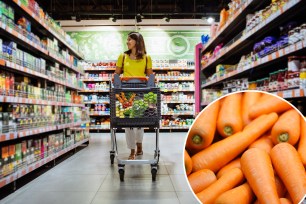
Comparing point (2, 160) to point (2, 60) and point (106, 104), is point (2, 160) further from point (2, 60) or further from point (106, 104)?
point (106, 104)

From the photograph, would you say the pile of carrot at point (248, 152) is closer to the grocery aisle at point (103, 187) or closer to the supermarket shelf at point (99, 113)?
the grocery aisle at point (103, 187)

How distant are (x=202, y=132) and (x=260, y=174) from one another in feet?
0.64

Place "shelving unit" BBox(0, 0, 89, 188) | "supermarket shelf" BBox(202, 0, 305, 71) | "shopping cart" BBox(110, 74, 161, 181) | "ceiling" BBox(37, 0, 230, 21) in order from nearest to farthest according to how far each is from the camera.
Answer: "supermarket shelf" BBox(202, 0, 305, 71) < "shelving unit" BBox(0, 0, 89, 188) < "shopping cart" BBox(110, 74, 161, 181) < "ceiling" BBox(37, 0, 230, 21)

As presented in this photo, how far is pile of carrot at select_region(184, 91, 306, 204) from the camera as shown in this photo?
0.86 metres

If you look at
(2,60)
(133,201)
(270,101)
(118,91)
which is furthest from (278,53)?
(2,60)

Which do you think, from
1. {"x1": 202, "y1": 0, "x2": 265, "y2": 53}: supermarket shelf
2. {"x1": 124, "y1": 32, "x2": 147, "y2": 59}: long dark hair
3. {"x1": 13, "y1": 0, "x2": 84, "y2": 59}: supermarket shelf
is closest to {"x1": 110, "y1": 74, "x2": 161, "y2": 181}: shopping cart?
{"x1": 124, "y1": 32, "x2": 147, "y2": 59}: long dark hair

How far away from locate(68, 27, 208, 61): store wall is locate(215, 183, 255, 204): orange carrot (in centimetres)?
981

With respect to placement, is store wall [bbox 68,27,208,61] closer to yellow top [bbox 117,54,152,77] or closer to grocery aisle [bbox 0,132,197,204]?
yellow top [bbox 117,54,152,77]

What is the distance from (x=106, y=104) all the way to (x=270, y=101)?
9558 mm

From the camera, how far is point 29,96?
3461 mm

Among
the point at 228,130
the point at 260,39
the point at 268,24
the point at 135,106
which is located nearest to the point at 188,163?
the point at 228,130

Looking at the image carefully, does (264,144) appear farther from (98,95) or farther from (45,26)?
(98,95)

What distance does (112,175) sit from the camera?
10.5 ft

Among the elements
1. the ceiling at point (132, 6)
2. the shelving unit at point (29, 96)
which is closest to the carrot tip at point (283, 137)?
the shelving unit at point (29, 96)
